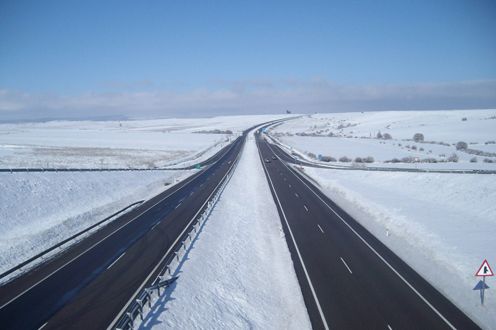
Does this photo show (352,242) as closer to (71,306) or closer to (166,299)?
(166,299)

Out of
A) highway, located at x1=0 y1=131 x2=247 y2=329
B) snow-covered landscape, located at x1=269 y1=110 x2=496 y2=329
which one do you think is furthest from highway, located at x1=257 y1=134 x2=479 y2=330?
highway, located at x1=0 y1=131 x2=247 y2=329

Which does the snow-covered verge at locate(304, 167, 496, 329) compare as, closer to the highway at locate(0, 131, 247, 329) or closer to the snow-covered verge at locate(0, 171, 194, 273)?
the highway at locate(0, 131, 247, 329)

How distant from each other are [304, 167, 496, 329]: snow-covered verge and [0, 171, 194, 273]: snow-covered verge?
2185cm

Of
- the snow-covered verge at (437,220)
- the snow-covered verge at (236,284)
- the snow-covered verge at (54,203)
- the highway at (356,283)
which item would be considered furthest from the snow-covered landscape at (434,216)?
the snow-covered verge at (54,203)

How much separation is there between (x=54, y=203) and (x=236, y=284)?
75.6 ft

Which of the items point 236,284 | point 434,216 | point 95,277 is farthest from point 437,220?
point 95,277

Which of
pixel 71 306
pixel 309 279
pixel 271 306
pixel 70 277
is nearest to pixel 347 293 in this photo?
pixel 309 279

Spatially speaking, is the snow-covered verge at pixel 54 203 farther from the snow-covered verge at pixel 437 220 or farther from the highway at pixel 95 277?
the snow-covered verge at pixel 437 220

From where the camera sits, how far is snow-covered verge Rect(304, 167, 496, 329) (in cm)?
1780

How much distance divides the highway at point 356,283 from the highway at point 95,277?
788cm

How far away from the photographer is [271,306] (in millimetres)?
16250

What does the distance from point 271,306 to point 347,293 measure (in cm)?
348

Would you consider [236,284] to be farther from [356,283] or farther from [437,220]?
[437,220]

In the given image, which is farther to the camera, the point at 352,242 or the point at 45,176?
the point at 45,176
